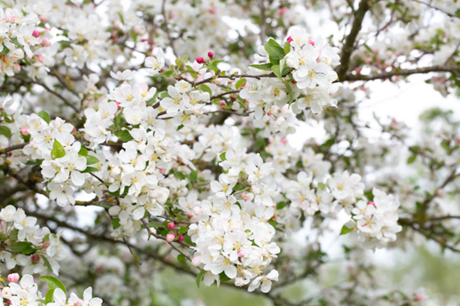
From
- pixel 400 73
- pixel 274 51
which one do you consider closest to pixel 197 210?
pixel 274 51

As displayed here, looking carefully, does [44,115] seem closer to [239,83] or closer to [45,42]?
[45,42]

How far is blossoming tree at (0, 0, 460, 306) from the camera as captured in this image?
1.57 meters

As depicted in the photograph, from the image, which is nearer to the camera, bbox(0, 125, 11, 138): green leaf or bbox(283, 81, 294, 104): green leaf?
bbox(283, 81, 294, 104): green leaf

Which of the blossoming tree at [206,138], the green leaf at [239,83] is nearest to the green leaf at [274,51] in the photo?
the blossoming tree at [206,138]

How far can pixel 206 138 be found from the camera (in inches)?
93.1

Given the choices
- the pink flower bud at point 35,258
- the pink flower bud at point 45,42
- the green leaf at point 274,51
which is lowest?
the pink flower bud at point 35,258

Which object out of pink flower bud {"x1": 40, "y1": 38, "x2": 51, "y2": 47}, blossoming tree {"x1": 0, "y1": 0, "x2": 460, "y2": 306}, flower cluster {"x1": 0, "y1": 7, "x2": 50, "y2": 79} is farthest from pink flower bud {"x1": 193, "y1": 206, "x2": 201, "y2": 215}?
pink flower bud {"x1": 40, "y1": 38, "x2": 51, "y2": 47}

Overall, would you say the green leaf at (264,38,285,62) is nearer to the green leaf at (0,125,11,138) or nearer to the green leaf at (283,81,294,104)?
the green leaf at (283,81,294,104)

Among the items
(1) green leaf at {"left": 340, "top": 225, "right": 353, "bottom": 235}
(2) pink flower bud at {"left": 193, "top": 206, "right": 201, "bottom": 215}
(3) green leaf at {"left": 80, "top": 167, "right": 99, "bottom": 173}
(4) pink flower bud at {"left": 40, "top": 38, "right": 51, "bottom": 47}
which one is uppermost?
(4) pink flower bud at {"left": 40, "top": 38, "right": 51, "bottom": 47}

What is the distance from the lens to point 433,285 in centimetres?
1166

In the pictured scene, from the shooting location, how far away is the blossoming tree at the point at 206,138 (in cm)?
157

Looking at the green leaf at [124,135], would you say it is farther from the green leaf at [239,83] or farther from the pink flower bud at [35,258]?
the pink flower bud at [35,258]

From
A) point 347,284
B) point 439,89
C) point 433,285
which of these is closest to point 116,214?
point 439,89

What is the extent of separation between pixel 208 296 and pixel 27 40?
9669 mm
